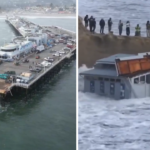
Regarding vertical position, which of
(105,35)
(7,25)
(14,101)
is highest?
(105,35)

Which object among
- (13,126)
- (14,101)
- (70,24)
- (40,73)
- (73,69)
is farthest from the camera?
(70,24)

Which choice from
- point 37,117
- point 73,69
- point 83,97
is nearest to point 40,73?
point 73,69

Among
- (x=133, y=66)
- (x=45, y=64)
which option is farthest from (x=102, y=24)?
(x=45, y=64)

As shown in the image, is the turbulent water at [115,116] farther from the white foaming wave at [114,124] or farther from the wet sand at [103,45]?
the wet sand at [103,45]

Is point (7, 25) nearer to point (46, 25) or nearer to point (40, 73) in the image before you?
point (46, 25)

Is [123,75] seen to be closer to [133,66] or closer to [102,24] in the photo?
[133,66]

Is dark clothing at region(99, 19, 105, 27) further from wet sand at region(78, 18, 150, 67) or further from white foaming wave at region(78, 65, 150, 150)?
white foaming wave at region(78, 65, 150, 150)
